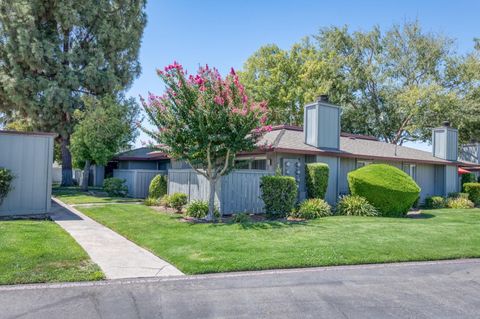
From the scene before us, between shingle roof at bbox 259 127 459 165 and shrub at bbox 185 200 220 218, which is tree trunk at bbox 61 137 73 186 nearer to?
shingle roof at bbox 259 127 459 165

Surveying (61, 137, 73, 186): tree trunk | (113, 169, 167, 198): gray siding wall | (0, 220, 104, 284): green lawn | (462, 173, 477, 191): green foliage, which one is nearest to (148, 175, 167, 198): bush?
(113, 169, 167, 198): gray siding wall

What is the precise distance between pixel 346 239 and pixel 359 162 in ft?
32.0

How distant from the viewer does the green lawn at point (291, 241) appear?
23.6 ft

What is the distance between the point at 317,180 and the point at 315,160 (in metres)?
1.23

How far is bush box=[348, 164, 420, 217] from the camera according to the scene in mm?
14695

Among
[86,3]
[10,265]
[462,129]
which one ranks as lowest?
[10,265]

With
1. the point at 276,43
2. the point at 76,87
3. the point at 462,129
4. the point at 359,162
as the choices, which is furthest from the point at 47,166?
the point at 462,129

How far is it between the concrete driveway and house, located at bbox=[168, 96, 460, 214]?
7.21 metres

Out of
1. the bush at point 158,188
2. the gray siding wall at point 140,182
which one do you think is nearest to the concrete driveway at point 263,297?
the bush at point 158,188

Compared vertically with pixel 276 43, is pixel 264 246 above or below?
below

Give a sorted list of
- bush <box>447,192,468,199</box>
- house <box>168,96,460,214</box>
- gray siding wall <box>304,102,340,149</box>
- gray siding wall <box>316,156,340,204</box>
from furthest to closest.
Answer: bush <box>447,192,468,199</box> < gray siding wall <box>304,102,340,149</box> < gray siding wall <box>316,156,340,204</box> < house <box>168,96,460,214</box>

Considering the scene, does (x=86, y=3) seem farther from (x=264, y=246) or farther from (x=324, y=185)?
(x=264, y=246)

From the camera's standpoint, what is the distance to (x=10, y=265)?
20.6ft

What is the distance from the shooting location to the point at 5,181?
11.2 meters
